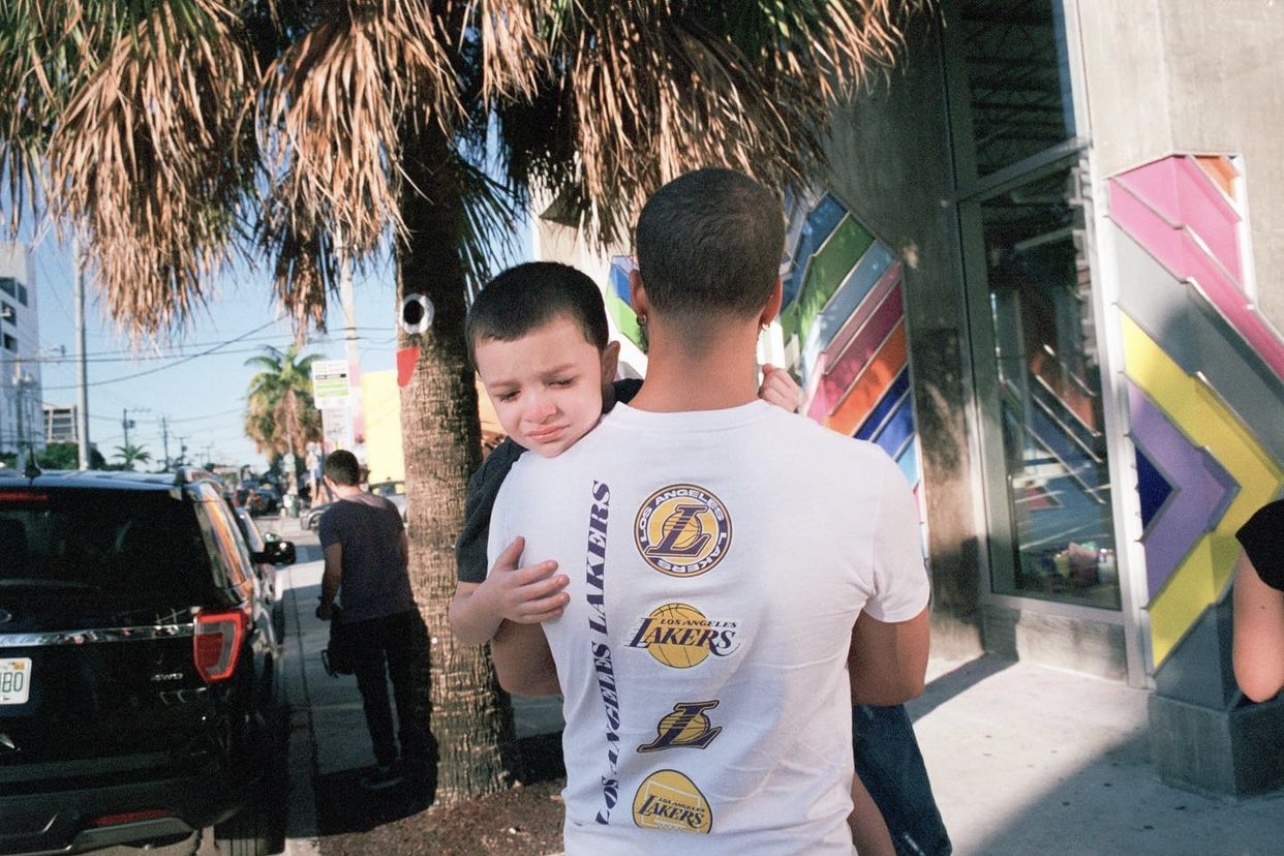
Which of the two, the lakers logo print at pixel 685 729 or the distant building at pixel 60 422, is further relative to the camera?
the distant building at pixel 60 422

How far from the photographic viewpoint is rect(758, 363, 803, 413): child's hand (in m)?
1.61

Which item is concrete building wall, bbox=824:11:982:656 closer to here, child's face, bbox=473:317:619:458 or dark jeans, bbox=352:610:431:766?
Answer: dark jeans, bbox=352:610:431:766

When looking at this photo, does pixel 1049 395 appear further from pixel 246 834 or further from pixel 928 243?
pixel 246 834

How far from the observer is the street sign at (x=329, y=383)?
2998 centimetres

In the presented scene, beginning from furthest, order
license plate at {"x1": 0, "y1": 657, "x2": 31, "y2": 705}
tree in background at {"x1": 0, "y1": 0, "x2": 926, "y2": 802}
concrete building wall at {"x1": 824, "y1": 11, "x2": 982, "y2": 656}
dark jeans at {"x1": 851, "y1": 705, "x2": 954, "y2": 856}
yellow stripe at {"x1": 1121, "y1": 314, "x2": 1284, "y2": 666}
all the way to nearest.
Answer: concrete building wall at {"x1": 824, "y1": 11, "x2": 982, "y2": 656}, yellow stripe at {"x1": 1121, "y1": 314, "x2": 1284, "y2": 666}, tree in background at {"x1": 0, "y1": 0, "x2": 926, "y2": 802}, license plate at {"x1": 0, "y1": 657, "x2": 31, "y2": 705}, dark jeans at {"x1": 851, "y1": 705, "x2": 954, "y2": 856}

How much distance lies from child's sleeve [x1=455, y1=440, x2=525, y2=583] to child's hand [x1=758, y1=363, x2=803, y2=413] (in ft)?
1.35

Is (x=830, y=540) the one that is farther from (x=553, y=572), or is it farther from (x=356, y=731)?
(x=356, y=731)

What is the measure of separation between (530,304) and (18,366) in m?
91.4

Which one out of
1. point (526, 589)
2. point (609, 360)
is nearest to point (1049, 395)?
point (609, 360)

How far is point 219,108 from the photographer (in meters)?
4.16

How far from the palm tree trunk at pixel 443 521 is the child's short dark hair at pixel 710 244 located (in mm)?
3658

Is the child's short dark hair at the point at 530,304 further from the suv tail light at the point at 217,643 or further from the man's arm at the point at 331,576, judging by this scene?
the man's arm at the point at 331,576

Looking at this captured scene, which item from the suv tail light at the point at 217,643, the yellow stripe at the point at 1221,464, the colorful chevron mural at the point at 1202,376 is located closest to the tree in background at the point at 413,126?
the suv tail light at the point at 217,643

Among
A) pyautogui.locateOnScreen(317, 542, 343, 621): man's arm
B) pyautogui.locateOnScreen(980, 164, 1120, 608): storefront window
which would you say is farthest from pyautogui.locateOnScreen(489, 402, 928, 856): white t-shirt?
pyautogui.locateOnScreen(980, 164, 1120, 608): storefront window
